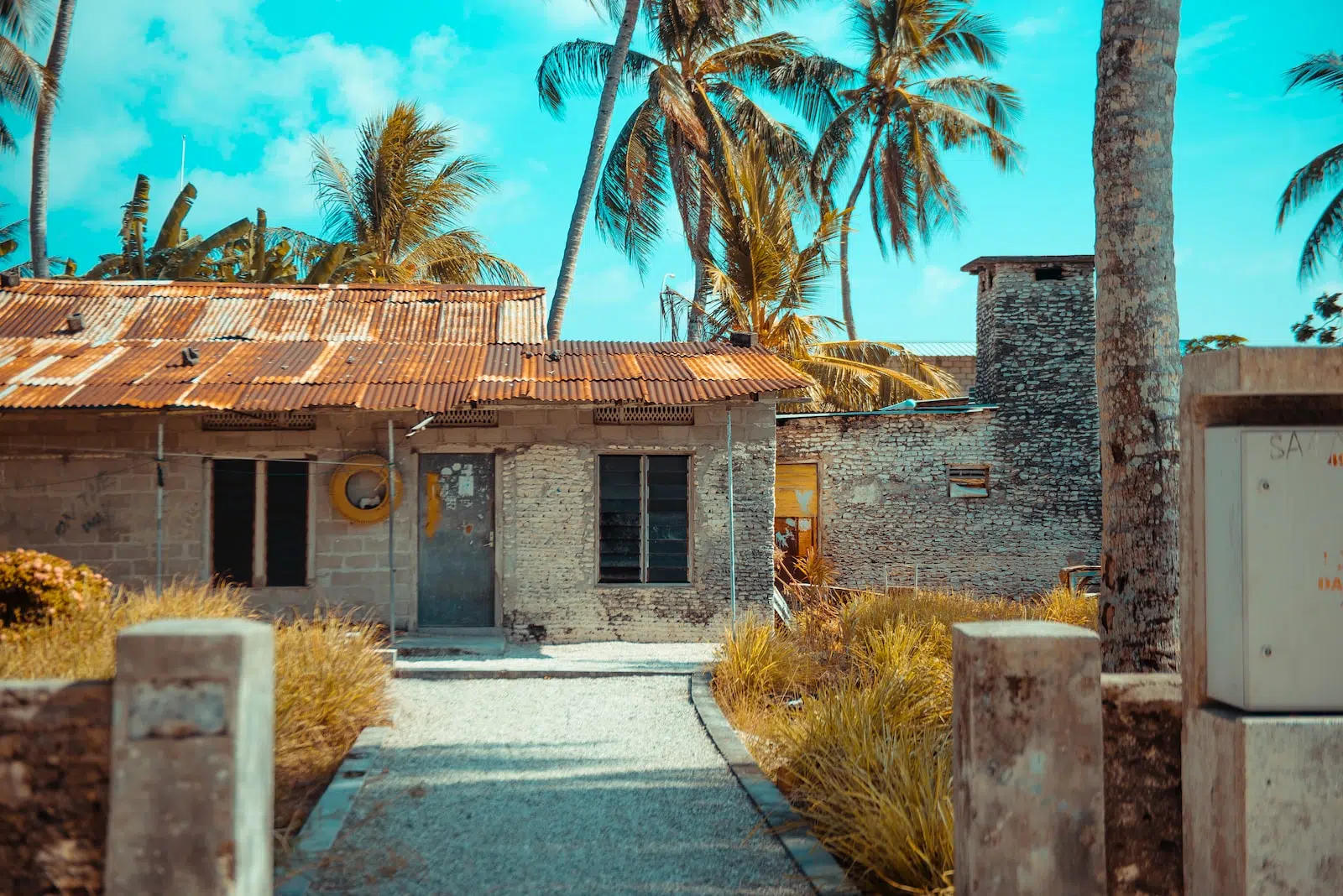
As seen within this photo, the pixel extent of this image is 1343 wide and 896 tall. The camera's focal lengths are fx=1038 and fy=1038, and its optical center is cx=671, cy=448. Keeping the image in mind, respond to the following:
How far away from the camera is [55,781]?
11.6ft

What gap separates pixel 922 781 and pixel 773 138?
20409 mm

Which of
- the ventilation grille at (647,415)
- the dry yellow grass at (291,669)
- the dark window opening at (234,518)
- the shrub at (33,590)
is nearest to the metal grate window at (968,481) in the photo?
the ventilation grille at (647,415)

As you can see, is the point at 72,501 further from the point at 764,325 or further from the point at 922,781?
the point at 764,325

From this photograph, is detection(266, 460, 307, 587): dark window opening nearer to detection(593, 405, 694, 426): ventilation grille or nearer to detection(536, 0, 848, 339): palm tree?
detection(593, 405, 694, 426): ventilation grille

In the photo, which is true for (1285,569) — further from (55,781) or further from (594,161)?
(594,161)

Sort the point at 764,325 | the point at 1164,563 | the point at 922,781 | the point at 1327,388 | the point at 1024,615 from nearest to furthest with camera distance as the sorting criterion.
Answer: the point at 1327,388 → the point at 922,781 → the point at 1164,563 → the point at 1024,615 → the point at 764,325

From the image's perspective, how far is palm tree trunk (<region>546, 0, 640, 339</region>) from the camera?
19.1 m

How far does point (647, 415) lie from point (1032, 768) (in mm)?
8406

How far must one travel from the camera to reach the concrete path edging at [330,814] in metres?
4.52

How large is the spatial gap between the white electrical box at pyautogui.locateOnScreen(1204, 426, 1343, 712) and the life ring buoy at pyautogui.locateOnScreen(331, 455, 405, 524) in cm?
941

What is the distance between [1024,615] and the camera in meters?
9.51

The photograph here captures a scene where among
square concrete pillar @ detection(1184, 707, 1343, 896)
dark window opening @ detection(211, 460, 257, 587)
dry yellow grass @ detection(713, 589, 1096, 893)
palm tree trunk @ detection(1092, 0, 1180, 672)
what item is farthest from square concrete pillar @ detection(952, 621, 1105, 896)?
dark window opening @ detection(211, 460, 257, 587)

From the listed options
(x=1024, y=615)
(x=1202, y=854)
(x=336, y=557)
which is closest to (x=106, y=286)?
(x=336, y=557)

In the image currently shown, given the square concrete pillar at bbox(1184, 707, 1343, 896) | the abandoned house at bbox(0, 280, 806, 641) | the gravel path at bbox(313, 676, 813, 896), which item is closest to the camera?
the square concrete pillar at bbox(1184, 707, 1343, 896)
